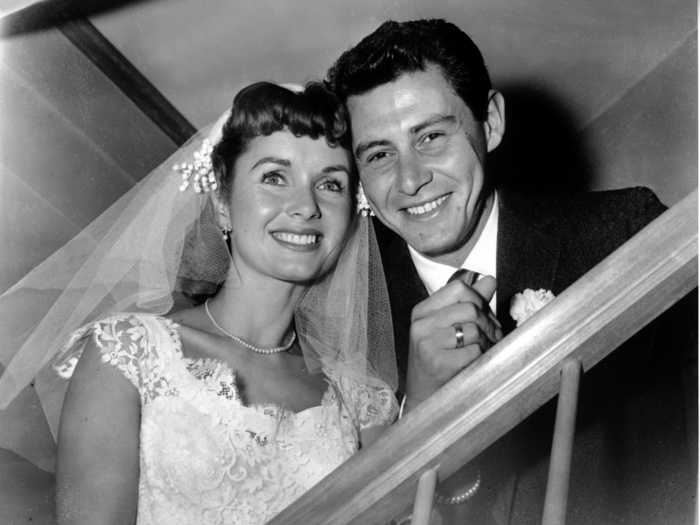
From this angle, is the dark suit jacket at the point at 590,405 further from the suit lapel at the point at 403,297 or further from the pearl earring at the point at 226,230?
the pearl earring at the point at 226,230

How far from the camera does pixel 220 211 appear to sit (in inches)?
79.5

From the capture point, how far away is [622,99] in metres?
3.27

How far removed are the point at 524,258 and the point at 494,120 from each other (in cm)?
47

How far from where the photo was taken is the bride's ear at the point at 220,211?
201 centimetres

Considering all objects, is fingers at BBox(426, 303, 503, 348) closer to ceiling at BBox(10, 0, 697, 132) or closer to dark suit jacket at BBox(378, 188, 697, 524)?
dark suit jacket at BBox(378, 188, 697, 524)

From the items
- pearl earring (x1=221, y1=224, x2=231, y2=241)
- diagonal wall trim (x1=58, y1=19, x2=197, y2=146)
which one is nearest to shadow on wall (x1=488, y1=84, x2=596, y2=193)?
diagonal wall trim (x1=58, y1=19, x2=197, y2=146)

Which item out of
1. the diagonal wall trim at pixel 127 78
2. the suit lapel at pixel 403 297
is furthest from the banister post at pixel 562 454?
the diagonal wall trim at pixel 127 78

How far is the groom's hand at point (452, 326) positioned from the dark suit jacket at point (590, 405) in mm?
328

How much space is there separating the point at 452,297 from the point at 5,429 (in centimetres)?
129

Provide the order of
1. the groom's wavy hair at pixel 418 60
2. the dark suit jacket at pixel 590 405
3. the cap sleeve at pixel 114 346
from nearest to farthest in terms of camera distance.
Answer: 1. the dark suit jacket at pixel 590 405
2. the cap sleeve at pixel 114 346
3. the groom's wavy hair at pixel 418 60

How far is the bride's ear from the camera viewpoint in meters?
2.01

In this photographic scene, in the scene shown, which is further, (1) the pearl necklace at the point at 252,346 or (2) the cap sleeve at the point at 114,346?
(1) the pearl necklace at the point at 252,346

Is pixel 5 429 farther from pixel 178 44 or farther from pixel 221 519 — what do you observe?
pixel 178 44

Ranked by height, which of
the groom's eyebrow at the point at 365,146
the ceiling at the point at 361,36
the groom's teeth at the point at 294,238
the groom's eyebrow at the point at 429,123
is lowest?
the groom's teeth at the point at 294,238
